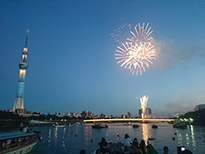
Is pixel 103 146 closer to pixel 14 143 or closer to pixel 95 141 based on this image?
pixel 14 143

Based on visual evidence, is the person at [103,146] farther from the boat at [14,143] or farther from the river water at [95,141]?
the river water at [95,141]

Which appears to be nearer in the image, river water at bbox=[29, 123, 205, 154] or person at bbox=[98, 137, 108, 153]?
person at bbox=[98, 137, 108, 153]

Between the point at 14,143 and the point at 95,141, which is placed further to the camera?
the point at 95,141

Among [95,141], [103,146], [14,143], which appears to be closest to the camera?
[103,146]

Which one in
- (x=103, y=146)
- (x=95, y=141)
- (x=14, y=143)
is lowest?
(x=95, y=141)

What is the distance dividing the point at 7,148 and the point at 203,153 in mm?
40742

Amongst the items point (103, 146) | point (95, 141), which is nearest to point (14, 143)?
point (103, 146)

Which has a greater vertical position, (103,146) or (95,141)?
(103,146)

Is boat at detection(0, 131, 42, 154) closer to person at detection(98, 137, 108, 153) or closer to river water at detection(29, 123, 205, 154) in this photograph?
river water at detection(29, 123, 205, 154)

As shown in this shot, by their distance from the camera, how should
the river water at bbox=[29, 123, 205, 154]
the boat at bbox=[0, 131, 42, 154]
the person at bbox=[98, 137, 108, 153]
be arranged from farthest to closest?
1. the river water at bbox=[29, 123, 205, 154]
2. the boat at bbox=[0, 131, 42, 154]
3. the person at bbox=[98, 137, 108, 153]

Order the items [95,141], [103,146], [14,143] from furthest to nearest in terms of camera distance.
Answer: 1. [95,141]
2. [14,143]
3. [103,146]

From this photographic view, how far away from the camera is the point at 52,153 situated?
37156 millimetres

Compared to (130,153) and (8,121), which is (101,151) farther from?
(8,121)

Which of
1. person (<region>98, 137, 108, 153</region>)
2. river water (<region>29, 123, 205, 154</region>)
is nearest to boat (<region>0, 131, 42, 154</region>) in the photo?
river water (<region>29, 123, 205, 154</region>)
